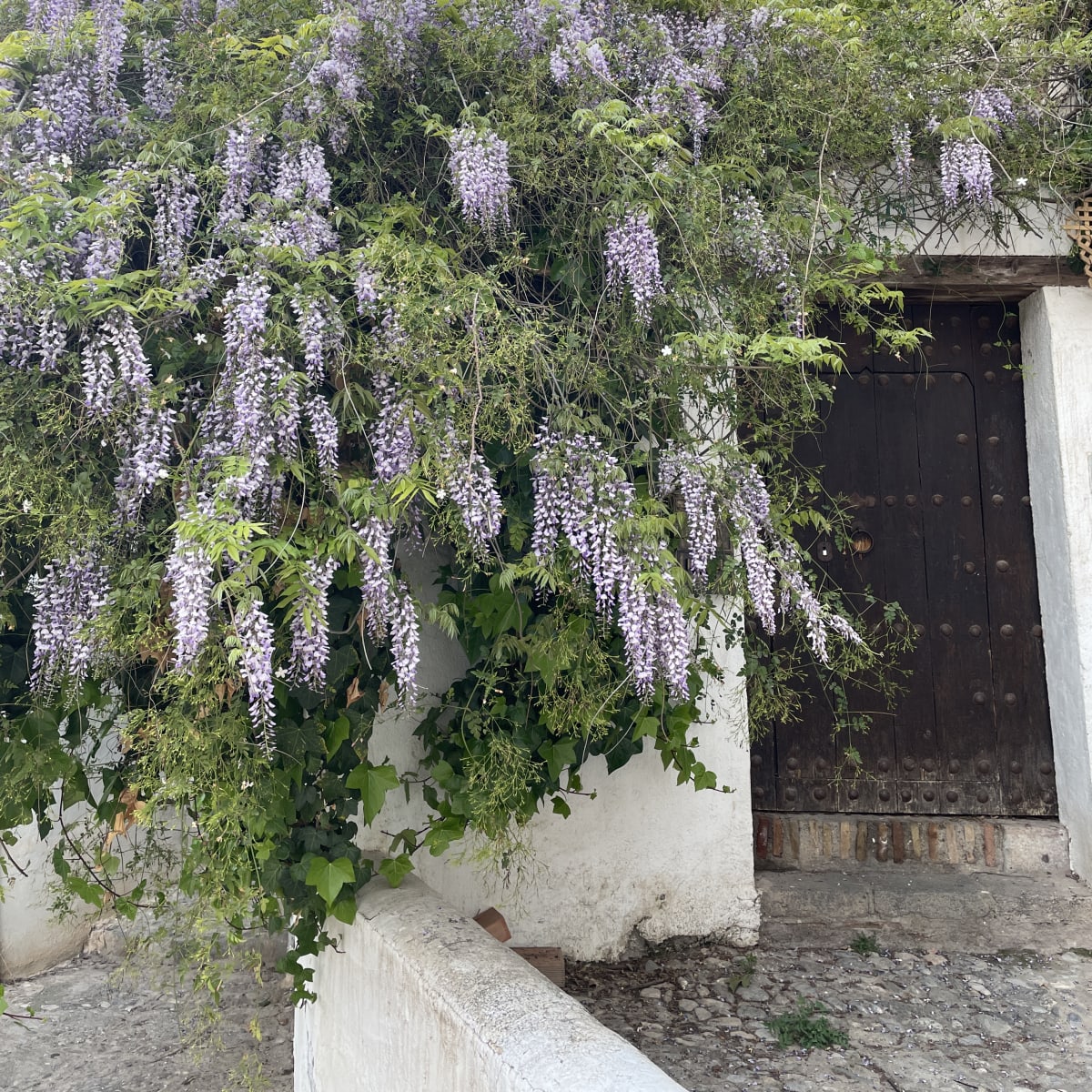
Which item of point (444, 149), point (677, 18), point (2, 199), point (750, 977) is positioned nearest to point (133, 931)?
point (750, 977)

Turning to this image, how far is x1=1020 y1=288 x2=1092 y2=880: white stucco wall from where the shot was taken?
3.33 meters

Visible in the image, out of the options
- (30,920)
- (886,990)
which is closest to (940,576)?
(886,990)

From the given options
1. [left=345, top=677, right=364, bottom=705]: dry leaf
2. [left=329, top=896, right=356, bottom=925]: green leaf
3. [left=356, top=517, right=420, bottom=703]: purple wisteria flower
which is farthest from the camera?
[left=345, top=677, right=364, bottom=705]: dry leaf

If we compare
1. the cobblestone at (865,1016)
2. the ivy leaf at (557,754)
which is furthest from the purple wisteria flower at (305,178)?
the cobblestone at (865,1016)

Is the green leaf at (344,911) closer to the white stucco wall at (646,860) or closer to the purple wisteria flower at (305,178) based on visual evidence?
the white stucco wall at (646,860)

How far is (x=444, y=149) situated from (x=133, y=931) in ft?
10.8

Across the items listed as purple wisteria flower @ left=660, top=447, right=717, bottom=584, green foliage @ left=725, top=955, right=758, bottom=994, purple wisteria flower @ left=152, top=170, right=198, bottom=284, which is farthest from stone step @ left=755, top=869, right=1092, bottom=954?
purple wisteria flower @ left=152, top=170, right=198, bottom=284

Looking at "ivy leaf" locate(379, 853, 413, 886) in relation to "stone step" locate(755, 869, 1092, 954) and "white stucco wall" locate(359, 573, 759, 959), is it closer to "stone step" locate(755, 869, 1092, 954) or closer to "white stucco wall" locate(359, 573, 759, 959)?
"white stucco wall" locate(359, 573, 759, 959)

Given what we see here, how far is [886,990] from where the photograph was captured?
294 centimetres

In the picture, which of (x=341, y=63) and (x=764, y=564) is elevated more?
(x=341, y=63)

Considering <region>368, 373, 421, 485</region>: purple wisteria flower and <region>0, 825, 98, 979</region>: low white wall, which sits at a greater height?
<region>368, 373, 421, 485</region>: purple wisteria flower

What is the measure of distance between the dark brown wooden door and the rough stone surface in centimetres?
195

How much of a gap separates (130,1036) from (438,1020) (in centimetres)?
207

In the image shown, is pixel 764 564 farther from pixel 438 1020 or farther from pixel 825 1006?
pixel 825 1006
